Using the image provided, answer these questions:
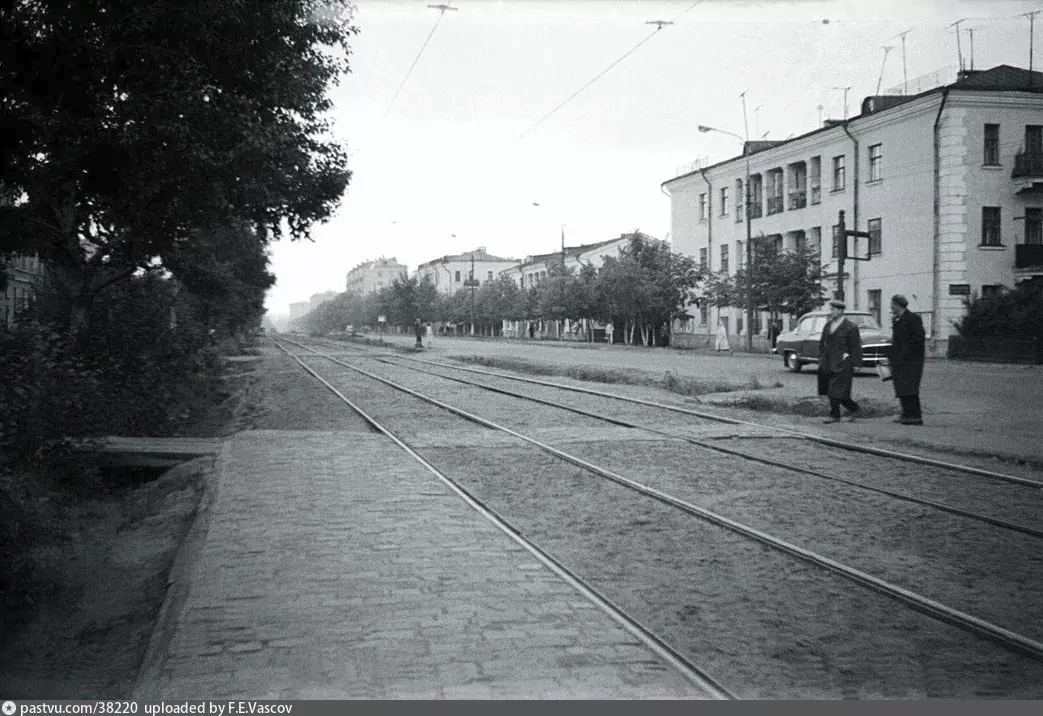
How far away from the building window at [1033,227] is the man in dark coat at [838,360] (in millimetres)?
23705

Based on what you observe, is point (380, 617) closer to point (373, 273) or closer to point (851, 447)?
point (851, 447)

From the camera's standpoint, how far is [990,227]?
112 ft

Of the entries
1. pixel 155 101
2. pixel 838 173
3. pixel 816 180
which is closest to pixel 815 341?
pixel 155 101

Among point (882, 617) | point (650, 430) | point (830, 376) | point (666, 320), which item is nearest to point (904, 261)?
point (666, 320)

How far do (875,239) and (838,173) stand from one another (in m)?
4.45

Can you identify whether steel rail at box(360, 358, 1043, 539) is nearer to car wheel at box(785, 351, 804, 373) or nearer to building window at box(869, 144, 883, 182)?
car wheel at box(785, 351, 804, 373)

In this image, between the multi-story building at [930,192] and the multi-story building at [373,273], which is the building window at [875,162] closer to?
the multi-story building at [930,192]

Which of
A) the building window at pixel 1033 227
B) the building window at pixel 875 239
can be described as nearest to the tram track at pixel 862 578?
the building window at pixel 1033 227

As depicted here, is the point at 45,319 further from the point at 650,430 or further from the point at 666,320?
the point at 666,320

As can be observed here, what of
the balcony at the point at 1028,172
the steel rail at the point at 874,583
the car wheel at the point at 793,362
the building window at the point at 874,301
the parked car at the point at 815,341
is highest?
the balcony at the point at 1028,172

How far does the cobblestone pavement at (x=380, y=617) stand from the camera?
145 inches

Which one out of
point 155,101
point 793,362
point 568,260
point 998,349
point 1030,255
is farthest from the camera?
point 568,260

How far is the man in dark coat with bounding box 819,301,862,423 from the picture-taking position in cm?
1305

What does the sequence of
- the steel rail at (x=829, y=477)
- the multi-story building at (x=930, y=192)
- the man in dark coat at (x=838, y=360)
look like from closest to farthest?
the steel rail at (x=829, y=477)
the man in dark coat at (x=838, y=360)
the multi-story building at (x=930, y=192)
